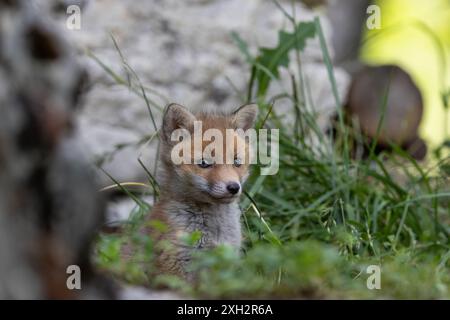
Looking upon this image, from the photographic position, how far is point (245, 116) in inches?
211

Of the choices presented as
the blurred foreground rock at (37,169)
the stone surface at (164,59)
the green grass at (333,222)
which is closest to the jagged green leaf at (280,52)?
the green grass at (333,222)

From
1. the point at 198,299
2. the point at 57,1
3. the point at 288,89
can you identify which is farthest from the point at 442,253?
the point at 57,1

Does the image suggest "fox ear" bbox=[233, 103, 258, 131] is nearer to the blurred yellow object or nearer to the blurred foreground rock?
the blurred foreground rock

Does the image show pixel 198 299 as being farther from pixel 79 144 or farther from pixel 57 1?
pixel 57 1

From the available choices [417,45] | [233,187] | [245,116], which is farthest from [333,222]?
[417,45]

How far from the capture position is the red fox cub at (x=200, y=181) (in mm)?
4898

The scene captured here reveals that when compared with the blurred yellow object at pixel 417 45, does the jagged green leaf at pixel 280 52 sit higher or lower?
lower

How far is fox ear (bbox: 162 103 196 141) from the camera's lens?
16.9 feet

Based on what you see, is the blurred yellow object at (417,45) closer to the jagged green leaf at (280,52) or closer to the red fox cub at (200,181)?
the jagged green leaf at (280,52)

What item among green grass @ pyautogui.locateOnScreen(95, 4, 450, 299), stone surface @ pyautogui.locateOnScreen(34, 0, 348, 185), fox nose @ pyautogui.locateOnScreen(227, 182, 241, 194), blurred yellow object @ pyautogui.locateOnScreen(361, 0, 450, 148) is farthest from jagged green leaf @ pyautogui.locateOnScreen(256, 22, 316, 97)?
blurred yellow object @ pyautogui.locateOnScreen(361, 0, 450, 148)

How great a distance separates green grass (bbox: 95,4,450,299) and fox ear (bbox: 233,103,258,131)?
24 cm

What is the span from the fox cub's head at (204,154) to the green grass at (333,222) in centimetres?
38

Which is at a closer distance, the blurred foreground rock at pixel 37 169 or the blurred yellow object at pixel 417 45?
the blurred foreground rock at pixel 37 169

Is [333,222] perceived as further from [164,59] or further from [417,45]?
[417,45]
